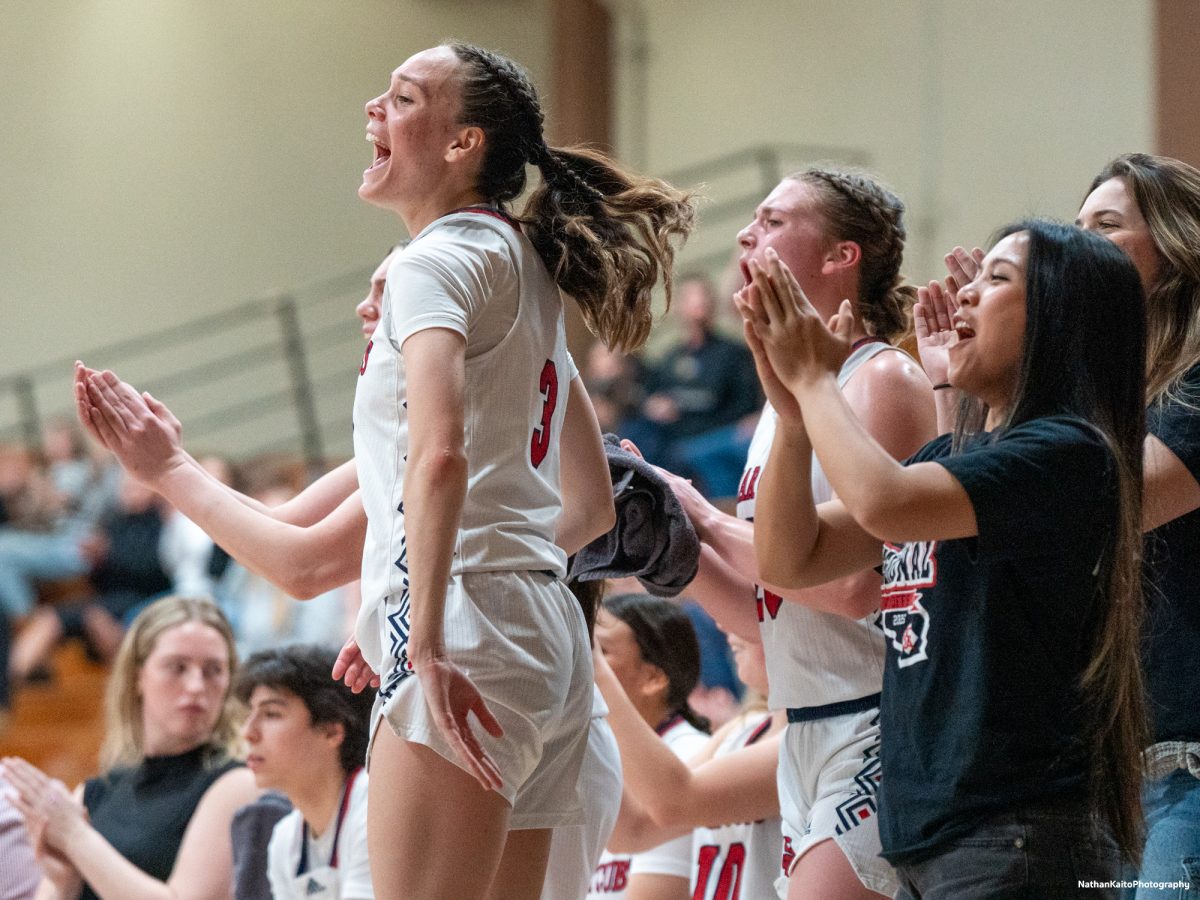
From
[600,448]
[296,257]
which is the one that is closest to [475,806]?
[600,448]

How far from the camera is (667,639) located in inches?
143

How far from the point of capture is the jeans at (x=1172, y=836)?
88.4 inches

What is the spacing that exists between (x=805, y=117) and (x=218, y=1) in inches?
168

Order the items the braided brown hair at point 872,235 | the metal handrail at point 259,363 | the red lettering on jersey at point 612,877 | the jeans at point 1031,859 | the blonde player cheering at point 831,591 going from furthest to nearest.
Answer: the metal handrail at point 259,363
the red lettering on jersey at point 612,877
the braided brown hair at point 872,235
the blonde player cheering at point 831,591
the jeans at point 1031,859

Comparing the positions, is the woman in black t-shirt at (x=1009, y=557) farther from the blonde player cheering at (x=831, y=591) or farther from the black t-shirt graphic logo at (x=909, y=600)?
the blonde player cheering at (x=831, y=591)

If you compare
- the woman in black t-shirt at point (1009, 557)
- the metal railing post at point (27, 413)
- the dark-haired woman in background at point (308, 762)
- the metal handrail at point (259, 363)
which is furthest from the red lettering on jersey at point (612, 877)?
the metal railing post at point (27, 413)

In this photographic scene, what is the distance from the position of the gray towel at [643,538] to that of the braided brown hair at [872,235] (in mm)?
482

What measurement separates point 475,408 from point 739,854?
1.59 m

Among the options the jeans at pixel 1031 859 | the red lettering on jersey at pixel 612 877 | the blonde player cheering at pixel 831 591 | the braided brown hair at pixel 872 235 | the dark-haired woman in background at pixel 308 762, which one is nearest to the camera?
the jeans at pixel 1031 859

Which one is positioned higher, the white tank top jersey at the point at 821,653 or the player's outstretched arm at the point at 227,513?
the player's outstretched arm at the point at 227,513

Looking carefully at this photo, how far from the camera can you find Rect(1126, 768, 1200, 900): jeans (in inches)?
88.4

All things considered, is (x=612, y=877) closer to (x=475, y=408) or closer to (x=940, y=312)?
(x=940, y=312)

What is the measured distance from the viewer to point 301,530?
96.4 inches

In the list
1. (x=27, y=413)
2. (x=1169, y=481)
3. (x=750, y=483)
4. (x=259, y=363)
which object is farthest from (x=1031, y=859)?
(x=259, y=363)
